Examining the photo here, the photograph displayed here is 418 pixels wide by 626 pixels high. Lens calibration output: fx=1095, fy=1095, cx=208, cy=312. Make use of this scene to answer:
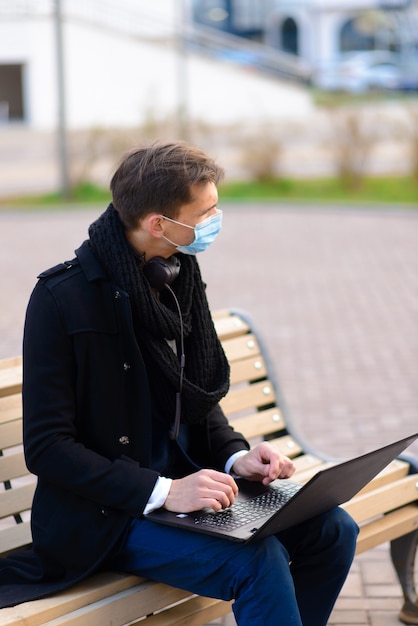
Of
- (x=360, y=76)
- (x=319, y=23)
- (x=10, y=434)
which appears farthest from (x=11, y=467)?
(x=319, y=23)

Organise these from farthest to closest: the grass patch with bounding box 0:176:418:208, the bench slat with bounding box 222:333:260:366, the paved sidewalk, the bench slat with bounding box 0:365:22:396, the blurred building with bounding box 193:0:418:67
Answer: the blurred building with bounding box 193:0:418:67, the grass patch with bounding box 0:176:418:208, the paved sidewalk, the bench slat with bounding box 222:333:260:366, the bench slat with bounding box 0:365:22:396

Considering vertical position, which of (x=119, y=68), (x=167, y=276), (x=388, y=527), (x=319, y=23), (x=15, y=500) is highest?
(x=319, y=23)

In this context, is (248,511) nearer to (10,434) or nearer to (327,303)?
(10,434)

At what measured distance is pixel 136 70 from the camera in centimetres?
3312

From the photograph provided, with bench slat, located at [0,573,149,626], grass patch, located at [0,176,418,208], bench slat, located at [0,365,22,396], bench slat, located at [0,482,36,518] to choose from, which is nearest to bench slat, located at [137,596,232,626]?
bench slat, located at [0,573,149,626]

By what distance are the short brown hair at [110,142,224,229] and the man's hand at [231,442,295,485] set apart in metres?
0.70

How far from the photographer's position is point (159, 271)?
2.82m

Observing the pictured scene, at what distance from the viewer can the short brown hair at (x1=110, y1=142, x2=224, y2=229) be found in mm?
2754

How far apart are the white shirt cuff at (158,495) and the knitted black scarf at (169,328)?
0.25m

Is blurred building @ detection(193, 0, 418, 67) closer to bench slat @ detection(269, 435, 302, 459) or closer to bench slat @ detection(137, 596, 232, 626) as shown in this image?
bench slat @ detection(269, 435, 302, 459)

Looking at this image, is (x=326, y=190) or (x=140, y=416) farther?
(x=326, y=190)

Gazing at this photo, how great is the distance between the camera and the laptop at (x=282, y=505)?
2.55m

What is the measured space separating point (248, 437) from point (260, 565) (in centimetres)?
124

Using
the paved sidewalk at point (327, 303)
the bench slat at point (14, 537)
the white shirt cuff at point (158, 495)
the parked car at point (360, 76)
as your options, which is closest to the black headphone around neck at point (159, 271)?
the white shirt cuff at point (158, 495)
